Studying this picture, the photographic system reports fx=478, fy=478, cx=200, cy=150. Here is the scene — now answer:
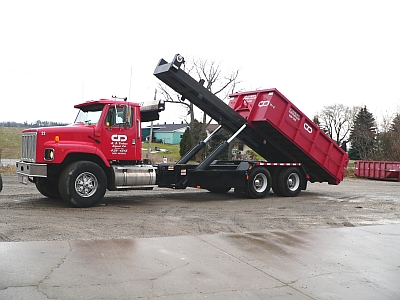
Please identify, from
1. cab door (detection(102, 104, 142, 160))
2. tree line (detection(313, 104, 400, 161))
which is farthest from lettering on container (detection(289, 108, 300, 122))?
tree line (detection(313, 104, 400, 161))

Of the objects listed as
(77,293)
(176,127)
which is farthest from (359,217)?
(176,127)

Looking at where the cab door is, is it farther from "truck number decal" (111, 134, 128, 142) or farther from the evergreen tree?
the evergreen tree

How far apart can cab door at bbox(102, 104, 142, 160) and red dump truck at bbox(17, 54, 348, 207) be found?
0.03 m

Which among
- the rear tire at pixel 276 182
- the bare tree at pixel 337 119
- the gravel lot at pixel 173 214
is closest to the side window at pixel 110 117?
the gravel lot at pixel 173 214

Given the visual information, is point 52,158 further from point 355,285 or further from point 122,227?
point 355,285

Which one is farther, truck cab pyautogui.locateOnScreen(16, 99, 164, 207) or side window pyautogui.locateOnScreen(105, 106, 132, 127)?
side window pyautogui.locateOnScreen(105, 106, 132, 127)

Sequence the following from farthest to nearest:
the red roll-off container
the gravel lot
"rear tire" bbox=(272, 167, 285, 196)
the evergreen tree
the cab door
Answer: the evergreen tree → "rear tire" bbox=(272, 167, 285, 196) → the red roll-off container → the cab door → the gravel lot

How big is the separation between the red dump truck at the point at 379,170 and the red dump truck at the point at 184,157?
13.3 metres

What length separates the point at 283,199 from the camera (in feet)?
49.8

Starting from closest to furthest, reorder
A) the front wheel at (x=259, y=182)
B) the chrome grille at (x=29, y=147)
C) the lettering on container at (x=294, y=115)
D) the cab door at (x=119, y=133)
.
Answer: the chrome grille at (x=29, y=147) < the cab door at (x=119, y=133) < the lettering on container at (x=294, y=115) < the front wheel at (x=259, y=182)

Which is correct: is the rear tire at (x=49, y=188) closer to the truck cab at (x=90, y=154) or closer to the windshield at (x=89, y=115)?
the truck cab at (x=90, y=154)

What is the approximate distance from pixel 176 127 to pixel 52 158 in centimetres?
7913

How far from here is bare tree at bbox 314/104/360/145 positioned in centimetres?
7388

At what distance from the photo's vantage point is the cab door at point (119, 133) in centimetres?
1230
